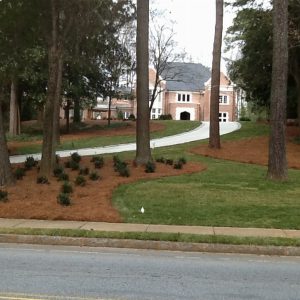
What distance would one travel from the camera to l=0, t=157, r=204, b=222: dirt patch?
1216cm

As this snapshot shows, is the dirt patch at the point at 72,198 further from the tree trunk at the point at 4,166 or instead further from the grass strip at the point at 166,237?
the grass strip at the point at 166,237

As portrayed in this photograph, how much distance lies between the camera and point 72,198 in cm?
1381

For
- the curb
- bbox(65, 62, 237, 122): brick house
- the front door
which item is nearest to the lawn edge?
the curb

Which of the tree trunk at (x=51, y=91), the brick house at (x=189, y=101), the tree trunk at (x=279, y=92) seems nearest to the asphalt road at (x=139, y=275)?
the tree trunk at (x=51, y=91)

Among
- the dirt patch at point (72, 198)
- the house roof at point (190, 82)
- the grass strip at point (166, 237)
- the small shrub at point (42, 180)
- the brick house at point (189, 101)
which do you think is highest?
the house roof at point (190, 82)

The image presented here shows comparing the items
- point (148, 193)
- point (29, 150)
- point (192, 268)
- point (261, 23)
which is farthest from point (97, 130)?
point (192, 268)

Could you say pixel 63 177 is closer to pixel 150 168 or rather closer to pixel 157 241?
pixel 150 168

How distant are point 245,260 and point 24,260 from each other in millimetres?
3537

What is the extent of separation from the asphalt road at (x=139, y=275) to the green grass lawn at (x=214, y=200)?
248 cm

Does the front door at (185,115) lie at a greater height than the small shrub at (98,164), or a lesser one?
greater

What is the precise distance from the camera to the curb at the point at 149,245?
9453 mm

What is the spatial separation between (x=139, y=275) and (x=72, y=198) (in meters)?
6.50

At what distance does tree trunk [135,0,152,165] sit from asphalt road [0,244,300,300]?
1010cm

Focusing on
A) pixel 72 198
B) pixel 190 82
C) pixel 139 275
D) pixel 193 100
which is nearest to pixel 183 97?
pixel 193 100
